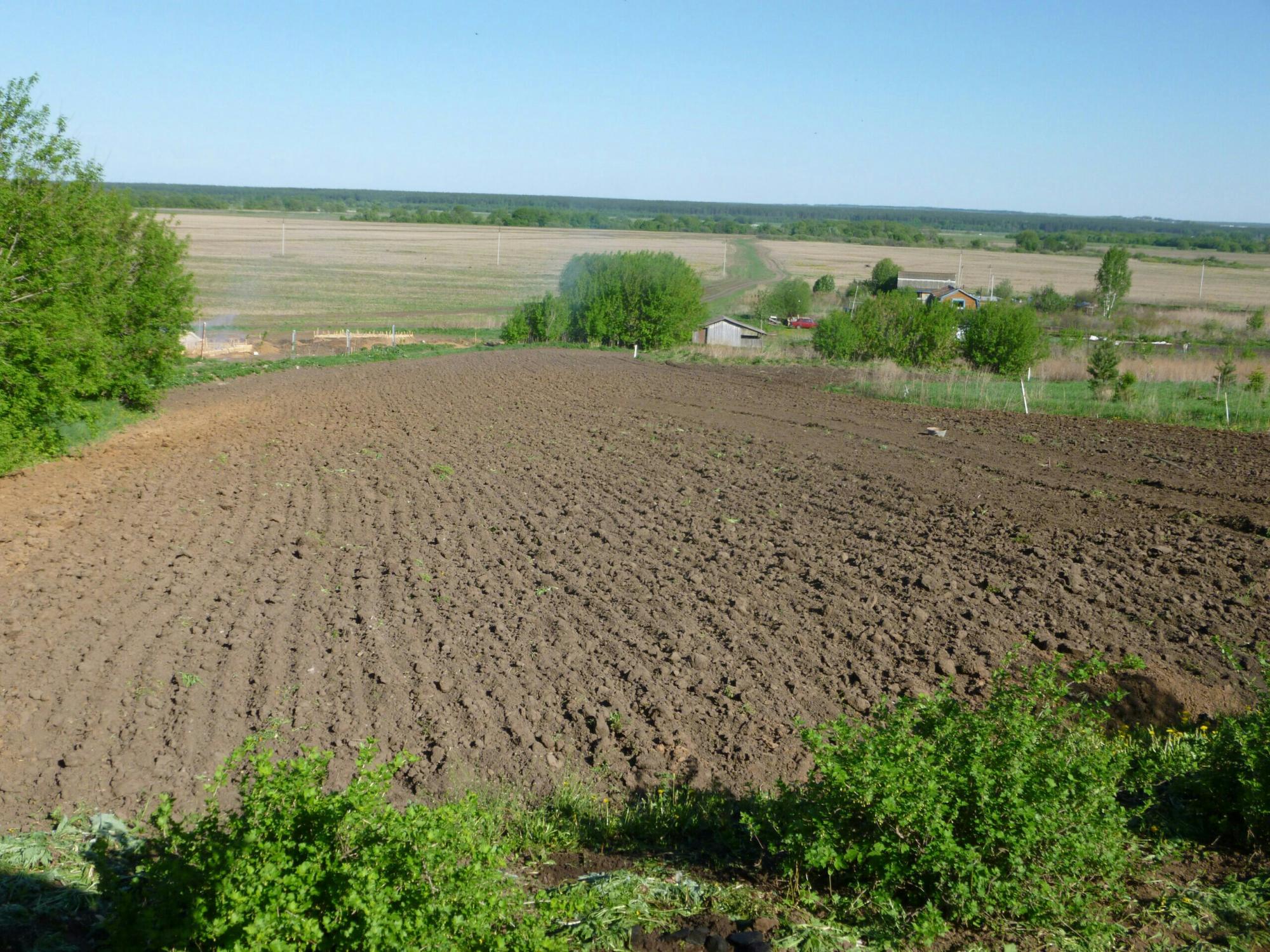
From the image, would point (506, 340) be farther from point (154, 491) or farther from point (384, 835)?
point (384, 835)

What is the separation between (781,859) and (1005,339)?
127 ft

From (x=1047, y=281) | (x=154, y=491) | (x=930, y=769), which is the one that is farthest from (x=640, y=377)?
(x=1047, y=281)

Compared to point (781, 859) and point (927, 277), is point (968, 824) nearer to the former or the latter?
point (781, 859)

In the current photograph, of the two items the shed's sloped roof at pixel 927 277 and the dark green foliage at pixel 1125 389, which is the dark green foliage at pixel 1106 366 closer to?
the dark green foliage at pixel 1125 389

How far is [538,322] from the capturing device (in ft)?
161

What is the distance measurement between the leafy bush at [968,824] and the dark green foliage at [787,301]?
6908 cm

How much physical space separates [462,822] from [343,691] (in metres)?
4.56

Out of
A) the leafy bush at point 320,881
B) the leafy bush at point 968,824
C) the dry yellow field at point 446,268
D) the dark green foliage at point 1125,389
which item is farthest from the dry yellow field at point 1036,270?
the leafy bush at point 320,881

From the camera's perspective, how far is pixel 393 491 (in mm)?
14969

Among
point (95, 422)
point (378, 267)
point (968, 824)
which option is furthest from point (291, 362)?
point (378, 267)

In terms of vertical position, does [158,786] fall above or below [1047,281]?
below

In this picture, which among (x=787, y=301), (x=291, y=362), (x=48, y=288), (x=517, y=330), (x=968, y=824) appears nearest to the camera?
(x=968, y=824)

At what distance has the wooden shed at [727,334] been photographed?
183ft

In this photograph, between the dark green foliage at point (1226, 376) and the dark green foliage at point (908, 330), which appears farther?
the dark green foliage at point (908, 330)
